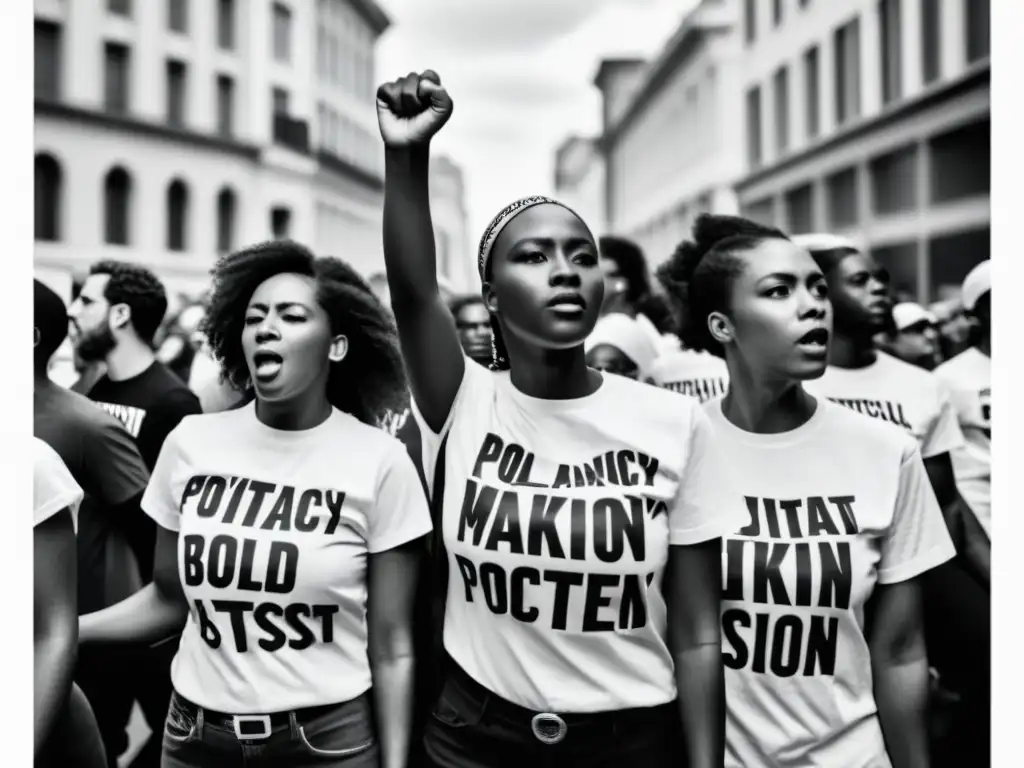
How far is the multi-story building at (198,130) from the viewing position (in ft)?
21.5

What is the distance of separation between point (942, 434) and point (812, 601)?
1243 mm

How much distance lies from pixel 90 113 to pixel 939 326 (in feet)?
28.1

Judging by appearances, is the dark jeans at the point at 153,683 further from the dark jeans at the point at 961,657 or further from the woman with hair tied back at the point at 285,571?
the dark jeans at the point at 961,657

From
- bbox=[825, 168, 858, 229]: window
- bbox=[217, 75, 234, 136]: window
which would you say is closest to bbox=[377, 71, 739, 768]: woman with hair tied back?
bbox=[825, 168, 858, 229]: window

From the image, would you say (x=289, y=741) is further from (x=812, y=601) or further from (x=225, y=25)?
(x=225, y=25)

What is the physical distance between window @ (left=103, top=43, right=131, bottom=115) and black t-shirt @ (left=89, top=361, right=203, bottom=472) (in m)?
4.88

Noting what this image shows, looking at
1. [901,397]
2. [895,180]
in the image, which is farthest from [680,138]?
[901,397]

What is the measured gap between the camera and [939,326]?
7.52 meters

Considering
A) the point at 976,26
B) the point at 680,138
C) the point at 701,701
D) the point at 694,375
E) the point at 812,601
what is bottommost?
the point at 701,701

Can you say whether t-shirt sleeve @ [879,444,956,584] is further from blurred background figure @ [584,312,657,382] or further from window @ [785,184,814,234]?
window @ [785,184,814,234]

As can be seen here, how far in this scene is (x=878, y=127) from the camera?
33.7 feet

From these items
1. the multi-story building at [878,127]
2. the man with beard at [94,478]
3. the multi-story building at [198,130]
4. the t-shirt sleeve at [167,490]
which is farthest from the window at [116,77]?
the t-shirt sleeve at [167,490]
